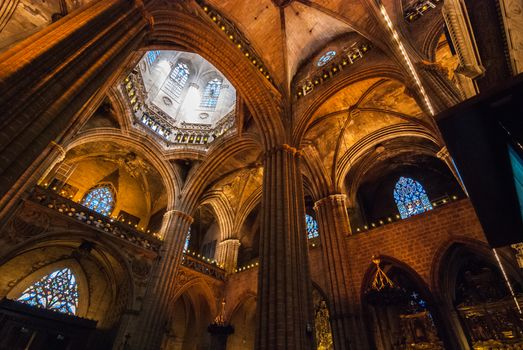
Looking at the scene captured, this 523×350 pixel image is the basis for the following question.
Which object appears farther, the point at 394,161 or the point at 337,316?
the point at 394,161

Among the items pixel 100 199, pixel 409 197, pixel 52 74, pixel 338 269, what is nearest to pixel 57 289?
pixel 100 199

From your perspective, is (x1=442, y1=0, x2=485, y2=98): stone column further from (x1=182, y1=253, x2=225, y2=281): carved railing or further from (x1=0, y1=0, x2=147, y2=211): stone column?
(x1=182, y1=253, x2=225, y2=281): carved railing

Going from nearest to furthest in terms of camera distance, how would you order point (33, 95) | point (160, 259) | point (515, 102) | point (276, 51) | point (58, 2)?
1. point (515, 102)
2. point (33, 95)
3. point (58, 2)
4. point (160, 259)
5. point (276, 51)

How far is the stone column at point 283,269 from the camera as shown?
6.39m

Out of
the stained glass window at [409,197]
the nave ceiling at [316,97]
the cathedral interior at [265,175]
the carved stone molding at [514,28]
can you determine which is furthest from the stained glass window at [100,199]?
the carved stone molding at [514,28]

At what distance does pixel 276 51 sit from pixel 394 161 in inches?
343

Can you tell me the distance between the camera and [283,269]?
23.8ft

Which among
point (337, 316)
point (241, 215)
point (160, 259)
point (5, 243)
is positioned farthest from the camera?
point (241, 215)

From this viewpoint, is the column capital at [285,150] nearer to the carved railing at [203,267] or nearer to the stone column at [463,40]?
the carved railing at [203,267]

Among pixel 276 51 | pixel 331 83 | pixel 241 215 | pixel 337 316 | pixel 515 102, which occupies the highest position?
pixel 276 51

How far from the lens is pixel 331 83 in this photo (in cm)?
1106

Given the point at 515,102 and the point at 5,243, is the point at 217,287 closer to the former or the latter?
the point at 5,243

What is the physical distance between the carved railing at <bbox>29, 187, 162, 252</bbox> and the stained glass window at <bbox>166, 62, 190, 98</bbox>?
9.97 meters

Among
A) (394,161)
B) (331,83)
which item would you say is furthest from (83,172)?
(394,161)
